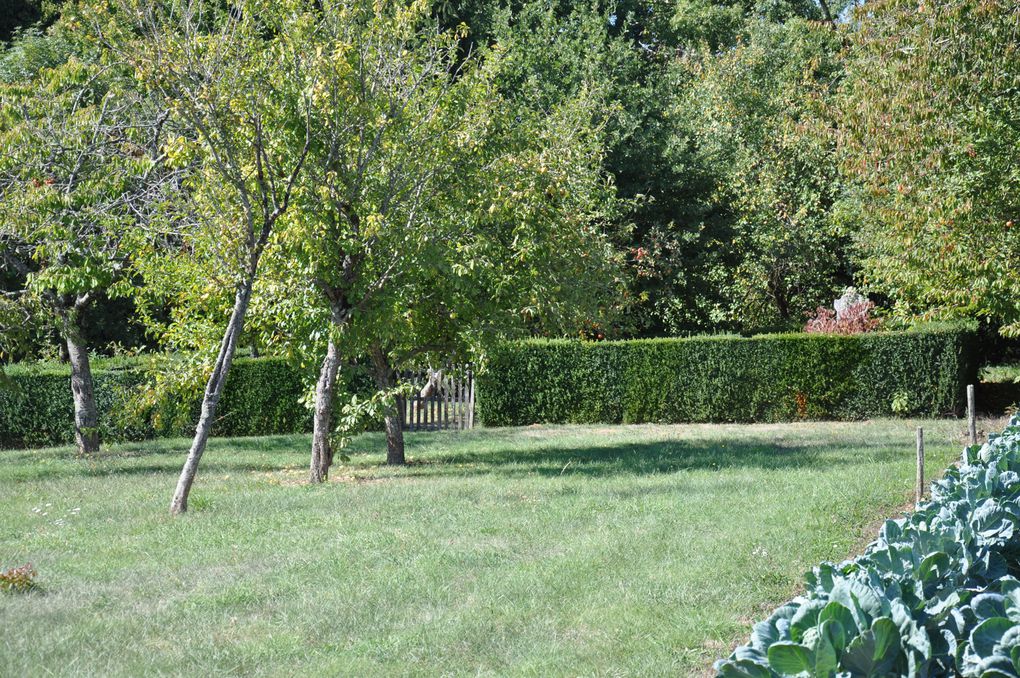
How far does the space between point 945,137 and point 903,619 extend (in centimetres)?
1278

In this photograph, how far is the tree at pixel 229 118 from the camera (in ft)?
33.8

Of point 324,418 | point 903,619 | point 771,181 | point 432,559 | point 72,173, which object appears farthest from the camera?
point 771,181

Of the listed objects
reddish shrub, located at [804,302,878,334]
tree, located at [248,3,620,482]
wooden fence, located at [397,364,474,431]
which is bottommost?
wooden fence, located at [397,364,474,431]

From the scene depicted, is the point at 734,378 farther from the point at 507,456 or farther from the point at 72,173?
the point at 72,173

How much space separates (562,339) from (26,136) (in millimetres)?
10882

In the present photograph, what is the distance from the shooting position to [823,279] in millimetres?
27312

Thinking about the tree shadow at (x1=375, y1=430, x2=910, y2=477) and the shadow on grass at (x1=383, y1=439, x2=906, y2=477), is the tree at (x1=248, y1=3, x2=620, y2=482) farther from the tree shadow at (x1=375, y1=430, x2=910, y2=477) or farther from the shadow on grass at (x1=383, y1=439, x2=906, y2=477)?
the tree shadow at (x1=375, y1=430, x2=910, y2=477)

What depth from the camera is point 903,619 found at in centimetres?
289

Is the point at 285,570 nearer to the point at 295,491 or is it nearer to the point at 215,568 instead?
the point at 215,568

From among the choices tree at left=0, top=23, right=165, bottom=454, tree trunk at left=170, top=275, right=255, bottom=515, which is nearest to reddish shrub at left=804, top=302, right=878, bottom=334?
tree at left=0, top=23, right=165, bottom=454

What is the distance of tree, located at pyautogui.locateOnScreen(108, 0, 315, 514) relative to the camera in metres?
10.3

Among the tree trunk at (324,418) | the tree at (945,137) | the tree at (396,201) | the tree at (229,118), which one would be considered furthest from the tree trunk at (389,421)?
the tree at (945,137)

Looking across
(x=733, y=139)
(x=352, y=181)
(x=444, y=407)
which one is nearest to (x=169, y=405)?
(x=444, y=407)

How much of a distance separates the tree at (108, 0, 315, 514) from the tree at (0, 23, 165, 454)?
4.71ft
